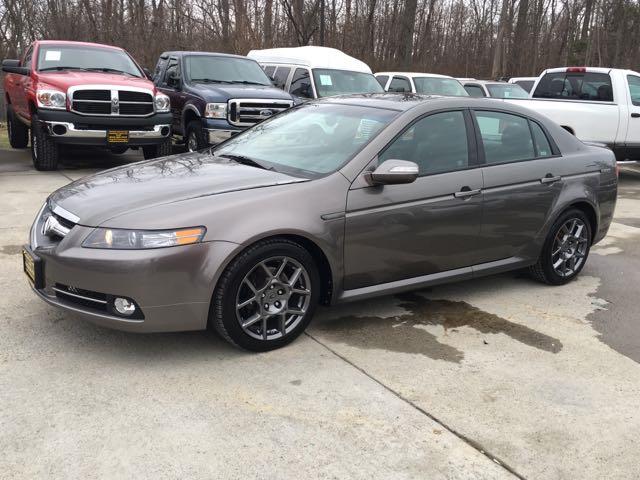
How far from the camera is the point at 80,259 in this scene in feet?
11.3

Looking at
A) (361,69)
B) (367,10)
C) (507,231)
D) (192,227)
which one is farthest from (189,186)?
(367,10)

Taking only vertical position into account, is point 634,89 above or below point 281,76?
below

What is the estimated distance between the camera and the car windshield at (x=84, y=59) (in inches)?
392

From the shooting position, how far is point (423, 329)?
4.34m

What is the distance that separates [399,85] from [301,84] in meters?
3.41

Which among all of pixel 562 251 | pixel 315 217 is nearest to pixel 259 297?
pixel 315 217

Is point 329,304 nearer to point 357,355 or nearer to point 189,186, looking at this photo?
point 357,355

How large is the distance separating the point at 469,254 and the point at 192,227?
7.12 feet

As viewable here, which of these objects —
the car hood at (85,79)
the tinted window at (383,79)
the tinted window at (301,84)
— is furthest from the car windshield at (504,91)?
the car hood at (85,79)

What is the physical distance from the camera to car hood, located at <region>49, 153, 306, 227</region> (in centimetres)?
365

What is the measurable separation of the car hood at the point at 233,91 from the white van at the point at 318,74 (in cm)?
134

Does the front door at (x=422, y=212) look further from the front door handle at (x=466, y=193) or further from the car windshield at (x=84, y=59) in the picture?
the car windshield at (x=84, y=59)

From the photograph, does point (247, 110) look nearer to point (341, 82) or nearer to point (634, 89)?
point (341, 82)

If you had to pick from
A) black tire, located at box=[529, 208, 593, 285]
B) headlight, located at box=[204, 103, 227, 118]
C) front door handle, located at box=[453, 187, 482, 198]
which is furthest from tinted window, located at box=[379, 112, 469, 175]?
headlight, located at box=[204, 103, 227, 118]
